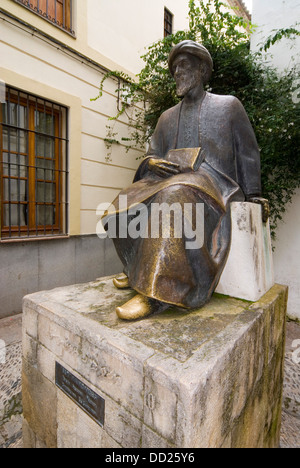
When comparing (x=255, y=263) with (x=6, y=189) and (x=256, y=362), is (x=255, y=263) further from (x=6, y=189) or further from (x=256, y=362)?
(x=6, y=189)

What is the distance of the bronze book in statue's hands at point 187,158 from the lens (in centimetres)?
161

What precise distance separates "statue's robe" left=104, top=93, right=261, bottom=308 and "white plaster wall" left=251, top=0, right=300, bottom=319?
246 centimetres

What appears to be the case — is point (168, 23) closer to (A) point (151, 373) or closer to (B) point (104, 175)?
(B) point (104, 175)

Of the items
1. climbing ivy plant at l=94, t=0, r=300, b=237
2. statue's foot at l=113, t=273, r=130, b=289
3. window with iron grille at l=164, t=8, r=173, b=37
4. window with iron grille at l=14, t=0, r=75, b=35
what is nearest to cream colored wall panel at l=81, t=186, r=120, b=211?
climbing ivy plant at l=94, t=0, r=300, b=237

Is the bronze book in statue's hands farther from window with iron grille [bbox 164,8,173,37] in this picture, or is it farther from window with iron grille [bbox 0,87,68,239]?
window with iron grille [bbox 164,8,173,37]

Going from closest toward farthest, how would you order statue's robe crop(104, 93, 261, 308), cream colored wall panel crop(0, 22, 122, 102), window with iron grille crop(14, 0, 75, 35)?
statue's robe crop(104, 93, 261, 308) < cream colored wall panel crop(0, 22, 122, 102) < window with iron grille crop(14, 0, 75, 35)

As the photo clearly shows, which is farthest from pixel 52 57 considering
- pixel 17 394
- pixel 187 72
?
pixel 17 394

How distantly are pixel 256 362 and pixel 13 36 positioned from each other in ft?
15.0

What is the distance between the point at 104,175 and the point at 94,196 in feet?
1.60

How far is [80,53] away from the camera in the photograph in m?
4.24

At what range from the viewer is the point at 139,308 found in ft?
4.32

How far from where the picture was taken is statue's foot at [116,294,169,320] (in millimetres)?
1289

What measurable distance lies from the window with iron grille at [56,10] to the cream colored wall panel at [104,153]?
168cm

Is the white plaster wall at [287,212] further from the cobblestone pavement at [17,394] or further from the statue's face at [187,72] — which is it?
the statue's face at [187,72]
